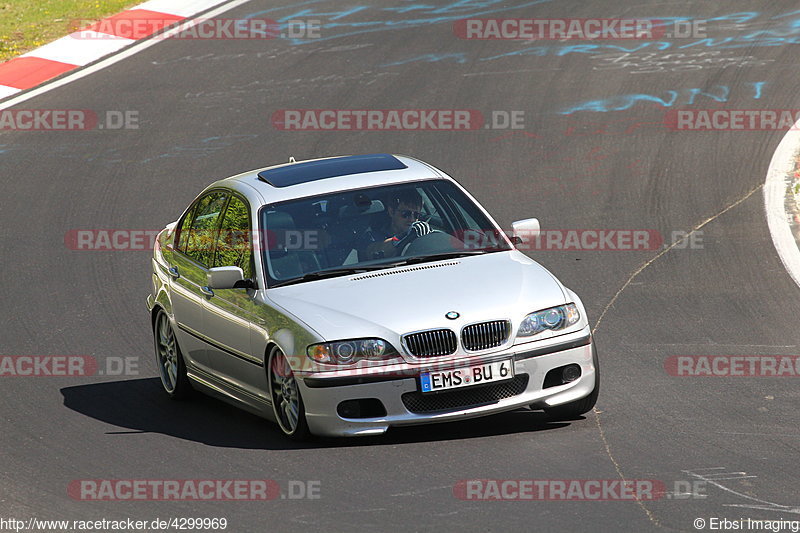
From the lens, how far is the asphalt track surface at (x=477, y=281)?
7465 mm

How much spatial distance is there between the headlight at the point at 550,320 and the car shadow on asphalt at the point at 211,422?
636 mm

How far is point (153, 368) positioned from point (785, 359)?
488 cm

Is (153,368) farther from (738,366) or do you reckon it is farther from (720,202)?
(720,202)

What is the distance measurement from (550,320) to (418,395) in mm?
963

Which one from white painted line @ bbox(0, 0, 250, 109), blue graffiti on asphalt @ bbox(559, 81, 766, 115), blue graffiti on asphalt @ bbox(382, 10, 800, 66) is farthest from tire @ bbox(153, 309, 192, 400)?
blue graffiti on asphalt @ bbox(382, 10, 800, 66)

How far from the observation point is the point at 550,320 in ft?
27.7

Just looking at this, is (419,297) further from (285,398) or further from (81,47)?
(81,47)

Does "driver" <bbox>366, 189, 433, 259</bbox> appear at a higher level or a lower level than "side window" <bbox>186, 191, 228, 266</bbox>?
higher

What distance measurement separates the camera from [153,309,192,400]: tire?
1019 centimetres

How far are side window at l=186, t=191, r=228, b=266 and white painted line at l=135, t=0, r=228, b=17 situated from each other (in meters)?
12.7

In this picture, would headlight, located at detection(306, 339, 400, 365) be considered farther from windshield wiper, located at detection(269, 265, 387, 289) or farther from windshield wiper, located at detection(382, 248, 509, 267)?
windshield wiper, located at detection(382, 248, 509, 267)

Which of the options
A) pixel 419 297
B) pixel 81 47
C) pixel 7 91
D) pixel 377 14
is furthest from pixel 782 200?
pixel 81 47

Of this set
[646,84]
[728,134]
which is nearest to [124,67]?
[646,84]

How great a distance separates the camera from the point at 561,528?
6.61 m
